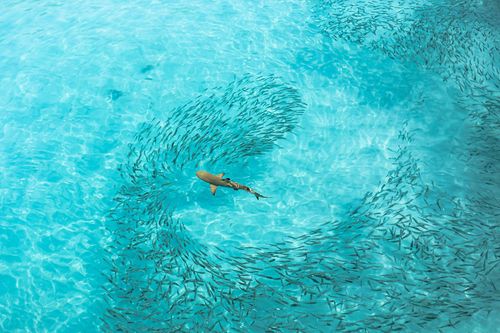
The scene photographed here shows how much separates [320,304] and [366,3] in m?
9.57

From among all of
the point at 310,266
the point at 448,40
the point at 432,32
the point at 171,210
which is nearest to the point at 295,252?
the point at 310,266

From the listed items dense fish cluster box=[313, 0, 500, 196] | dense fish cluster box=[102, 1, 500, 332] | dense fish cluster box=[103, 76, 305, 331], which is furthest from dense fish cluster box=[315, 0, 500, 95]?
dense fish cluster box=[103, 76, 305, 331]

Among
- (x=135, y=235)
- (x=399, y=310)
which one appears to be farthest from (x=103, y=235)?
(x=399, y=310)

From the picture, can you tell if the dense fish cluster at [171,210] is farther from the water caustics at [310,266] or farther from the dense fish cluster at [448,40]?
the dense fish cluster at [448,40]

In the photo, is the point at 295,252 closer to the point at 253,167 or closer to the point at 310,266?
the point at 310,266

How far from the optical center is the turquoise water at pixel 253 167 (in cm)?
A: 652

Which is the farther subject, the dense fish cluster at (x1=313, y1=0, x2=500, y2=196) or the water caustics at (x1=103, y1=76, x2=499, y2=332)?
the dense fish cluster at (x1=313, y1=0, x2=500, y2=196)

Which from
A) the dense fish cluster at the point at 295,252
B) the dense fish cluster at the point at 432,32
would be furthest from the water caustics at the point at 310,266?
the dense fish cluster at the point at 432,32

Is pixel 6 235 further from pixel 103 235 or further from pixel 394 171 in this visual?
pixel 394 171

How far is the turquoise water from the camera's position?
652 cm

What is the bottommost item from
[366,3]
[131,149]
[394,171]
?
[394,171]

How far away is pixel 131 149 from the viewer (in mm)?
8836

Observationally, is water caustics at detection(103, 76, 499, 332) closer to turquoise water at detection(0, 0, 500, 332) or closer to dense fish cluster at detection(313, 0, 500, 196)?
turquoise water at detection(0, 0, 500, 332)

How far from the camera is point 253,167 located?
845 cm
